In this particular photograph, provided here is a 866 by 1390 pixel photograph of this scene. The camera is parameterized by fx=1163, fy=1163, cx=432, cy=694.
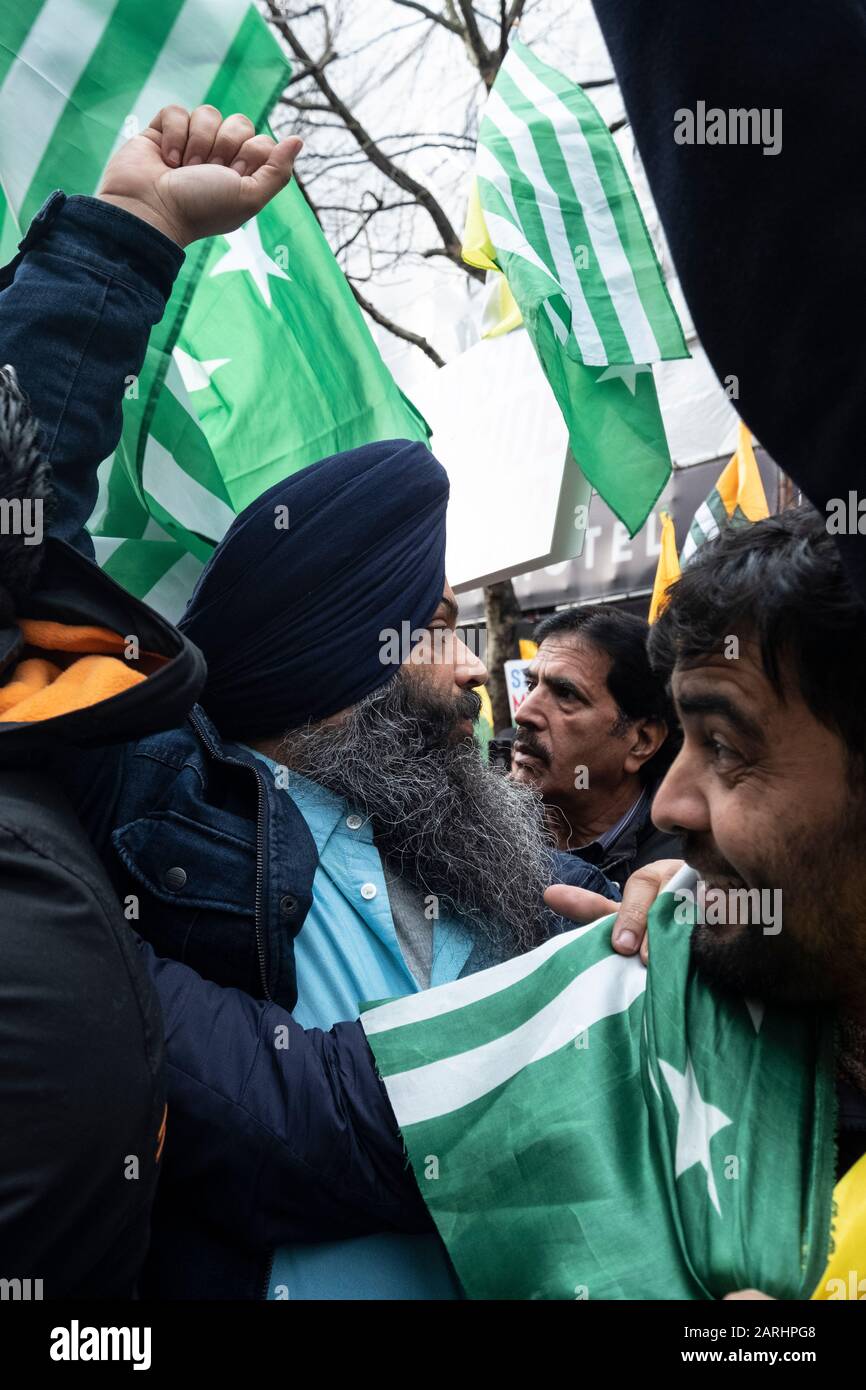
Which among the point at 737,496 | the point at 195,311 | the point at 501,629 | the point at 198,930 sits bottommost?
the point at 198,930

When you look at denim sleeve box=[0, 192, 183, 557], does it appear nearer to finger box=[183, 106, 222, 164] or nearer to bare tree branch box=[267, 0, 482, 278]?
finger box=[183, 106, 222, 164]

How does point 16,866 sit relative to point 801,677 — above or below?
below

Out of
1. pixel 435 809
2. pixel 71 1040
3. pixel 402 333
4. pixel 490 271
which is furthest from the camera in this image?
pixel 402 333

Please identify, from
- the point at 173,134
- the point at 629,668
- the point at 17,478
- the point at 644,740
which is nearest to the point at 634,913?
the point at 17,478

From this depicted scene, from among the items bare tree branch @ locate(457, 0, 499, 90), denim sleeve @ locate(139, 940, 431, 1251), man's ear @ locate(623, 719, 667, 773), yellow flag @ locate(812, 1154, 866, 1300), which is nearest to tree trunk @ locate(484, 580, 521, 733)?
man's ear @ locate(623, 719, 667, 773)

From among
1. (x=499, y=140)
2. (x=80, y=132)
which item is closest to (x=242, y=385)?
(x=80, y=132)

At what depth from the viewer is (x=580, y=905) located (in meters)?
1.86

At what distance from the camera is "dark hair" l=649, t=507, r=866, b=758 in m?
1.48

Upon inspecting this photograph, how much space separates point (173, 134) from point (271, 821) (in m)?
1.08

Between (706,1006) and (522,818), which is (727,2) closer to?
(706,1006)

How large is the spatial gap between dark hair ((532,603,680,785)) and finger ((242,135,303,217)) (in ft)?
8.72

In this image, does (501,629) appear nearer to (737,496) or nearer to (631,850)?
(737,496)
